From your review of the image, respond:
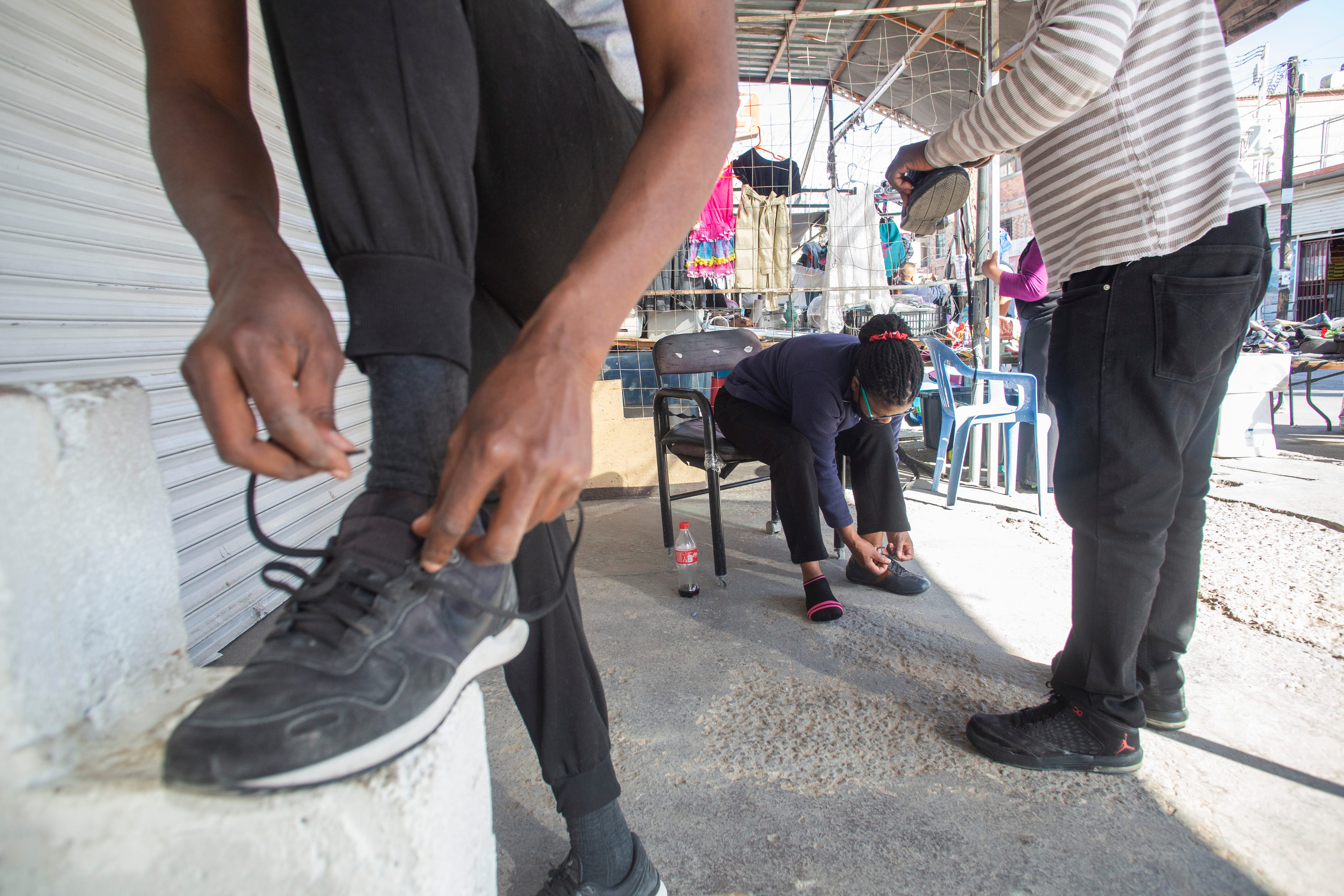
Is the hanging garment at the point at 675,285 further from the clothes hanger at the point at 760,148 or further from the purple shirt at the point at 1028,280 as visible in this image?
the purple shirt at the point at 1028,280

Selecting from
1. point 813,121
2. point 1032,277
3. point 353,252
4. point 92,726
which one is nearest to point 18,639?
point 92,726

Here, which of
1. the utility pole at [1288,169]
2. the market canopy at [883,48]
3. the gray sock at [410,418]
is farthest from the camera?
the utility pole at [1288,169]

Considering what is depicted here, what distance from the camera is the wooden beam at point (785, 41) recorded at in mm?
4750

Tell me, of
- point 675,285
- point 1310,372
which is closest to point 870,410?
point 675,285

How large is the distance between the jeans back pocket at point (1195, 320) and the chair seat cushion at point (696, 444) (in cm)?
160

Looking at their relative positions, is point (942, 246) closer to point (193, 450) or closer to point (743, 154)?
point (743, 154)

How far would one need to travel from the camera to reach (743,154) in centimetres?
589

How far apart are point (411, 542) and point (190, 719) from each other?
0.20 m

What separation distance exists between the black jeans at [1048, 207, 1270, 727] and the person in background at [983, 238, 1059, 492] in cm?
189

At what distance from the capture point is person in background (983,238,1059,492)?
326 cm

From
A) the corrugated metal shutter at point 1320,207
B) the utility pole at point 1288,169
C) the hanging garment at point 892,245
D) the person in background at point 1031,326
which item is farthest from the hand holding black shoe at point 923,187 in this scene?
the corrugated metal shutter at point 1320,207

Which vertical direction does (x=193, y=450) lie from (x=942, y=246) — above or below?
below

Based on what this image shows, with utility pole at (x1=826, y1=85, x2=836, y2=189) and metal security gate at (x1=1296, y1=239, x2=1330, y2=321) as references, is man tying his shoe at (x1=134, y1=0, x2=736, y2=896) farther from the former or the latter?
metal security gate at (x1=1296, y1=239, x2=1330, y2=321)

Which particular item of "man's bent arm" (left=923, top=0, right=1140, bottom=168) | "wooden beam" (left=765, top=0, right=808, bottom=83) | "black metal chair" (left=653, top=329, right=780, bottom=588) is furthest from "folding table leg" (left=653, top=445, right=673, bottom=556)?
"wooden beam" (left=765, top=0, right=808, bottom=83)
